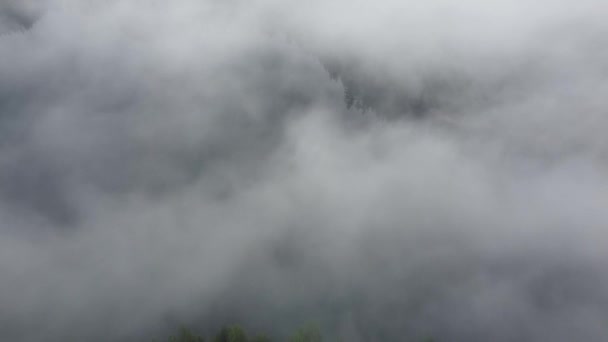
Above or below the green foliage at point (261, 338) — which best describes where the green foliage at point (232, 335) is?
above

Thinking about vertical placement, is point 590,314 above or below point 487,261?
below

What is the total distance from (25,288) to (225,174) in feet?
182

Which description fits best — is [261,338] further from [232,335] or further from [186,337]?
[186,337]

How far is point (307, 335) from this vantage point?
61656 millimetres

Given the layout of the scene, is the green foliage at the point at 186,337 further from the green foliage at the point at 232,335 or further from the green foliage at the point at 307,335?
the green foliage at the point at 307,335

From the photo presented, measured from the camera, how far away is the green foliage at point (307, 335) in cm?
6104

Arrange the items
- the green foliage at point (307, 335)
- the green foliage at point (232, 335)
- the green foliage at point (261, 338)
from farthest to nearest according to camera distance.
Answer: the green foliage at point (307, 335), the green foliage at point (232, 335), the green foliage at point (261, 338)

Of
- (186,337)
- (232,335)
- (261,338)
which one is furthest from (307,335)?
(186,337)

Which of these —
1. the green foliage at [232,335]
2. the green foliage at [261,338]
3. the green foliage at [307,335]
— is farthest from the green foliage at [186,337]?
the green foliage at [307,335]

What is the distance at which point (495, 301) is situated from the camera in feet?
288

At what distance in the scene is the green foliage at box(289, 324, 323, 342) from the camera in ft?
200

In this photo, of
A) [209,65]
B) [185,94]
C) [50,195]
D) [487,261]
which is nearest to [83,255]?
[50,195]

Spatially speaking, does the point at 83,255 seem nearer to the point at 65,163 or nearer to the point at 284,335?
the point at 65,163

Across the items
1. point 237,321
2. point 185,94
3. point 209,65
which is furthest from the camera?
point 209,65
